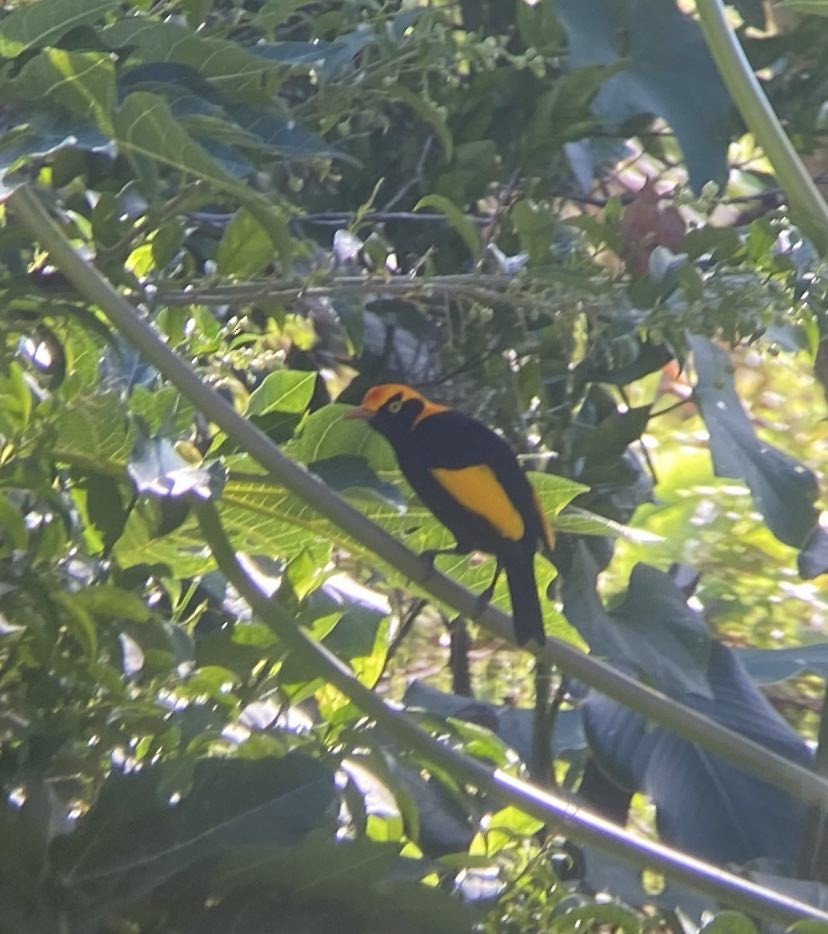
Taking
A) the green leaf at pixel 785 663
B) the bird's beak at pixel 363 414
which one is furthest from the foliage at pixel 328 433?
the green leaf at pixel 785 663

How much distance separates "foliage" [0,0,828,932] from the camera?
3.29ft

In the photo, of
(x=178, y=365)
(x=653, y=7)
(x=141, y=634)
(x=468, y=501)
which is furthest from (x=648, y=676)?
(x=653, y=7)

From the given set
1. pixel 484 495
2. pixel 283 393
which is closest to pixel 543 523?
pixel 484 495

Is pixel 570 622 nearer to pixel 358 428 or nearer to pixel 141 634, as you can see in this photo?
pixel 358 428

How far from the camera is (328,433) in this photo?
1.25 metres

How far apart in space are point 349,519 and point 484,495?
17.8 inches

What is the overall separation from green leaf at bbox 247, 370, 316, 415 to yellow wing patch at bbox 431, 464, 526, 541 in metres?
0.26

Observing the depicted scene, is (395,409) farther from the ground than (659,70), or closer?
closer

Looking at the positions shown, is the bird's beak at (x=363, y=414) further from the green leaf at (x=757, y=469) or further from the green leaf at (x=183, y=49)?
the green leaf at (x=183, y=49)

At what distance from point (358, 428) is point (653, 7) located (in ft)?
2.33

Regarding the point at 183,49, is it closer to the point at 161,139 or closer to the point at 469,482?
the point at 161,139

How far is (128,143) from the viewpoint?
832 millimetres

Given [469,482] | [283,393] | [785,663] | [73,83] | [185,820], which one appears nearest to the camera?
[73,83]

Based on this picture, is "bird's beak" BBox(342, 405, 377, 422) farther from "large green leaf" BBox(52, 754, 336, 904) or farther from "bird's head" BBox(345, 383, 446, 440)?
"large green leaf" BBox(52, 754, 336, 904)
